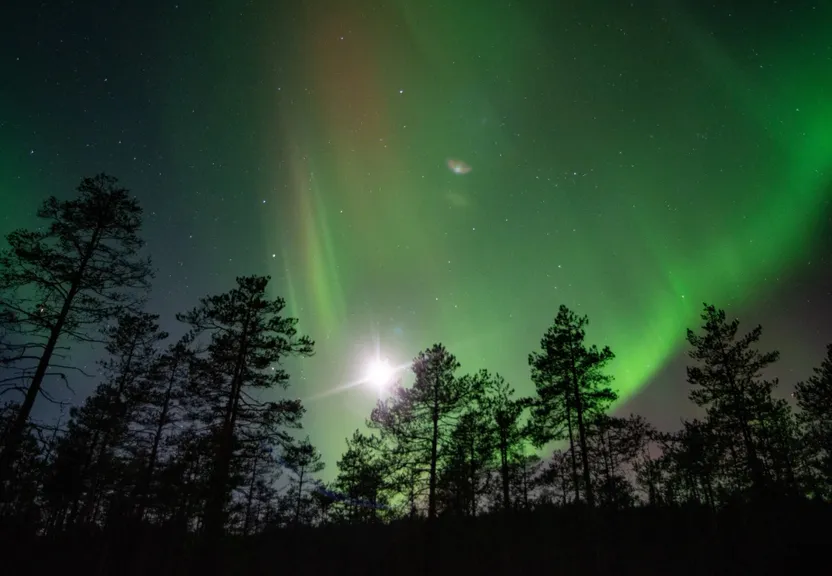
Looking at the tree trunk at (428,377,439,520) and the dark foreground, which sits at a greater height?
the tree trunk at (428,377,439,520)

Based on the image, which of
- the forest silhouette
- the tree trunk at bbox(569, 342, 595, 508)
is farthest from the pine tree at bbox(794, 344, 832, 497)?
the tree trunk at bbox(569, 342, 595, 508)

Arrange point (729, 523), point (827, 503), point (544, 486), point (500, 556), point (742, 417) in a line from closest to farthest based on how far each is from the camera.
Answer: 1. point (500, 556)
2. point (729, 523)
3. point (827, 503)
4. point (742, 417)
5. point (544, 486)

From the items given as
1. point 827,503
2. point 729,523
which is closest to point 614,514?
point 729,523

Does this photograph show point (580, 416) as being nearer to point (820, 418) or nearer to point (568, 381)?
point (568, 381)

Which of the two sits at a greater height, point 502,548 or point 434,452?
point 434,452

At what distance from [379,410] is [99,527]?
45.9 feet

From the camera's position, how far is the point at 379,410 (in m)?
25.5

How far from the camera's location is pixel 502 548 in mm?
15531

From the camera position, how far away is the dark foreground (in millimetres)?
12711

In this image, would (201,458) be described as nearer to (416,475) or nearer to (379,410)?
(379,410)

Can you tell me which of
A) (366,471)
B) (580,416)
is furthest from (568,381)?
(366,471)

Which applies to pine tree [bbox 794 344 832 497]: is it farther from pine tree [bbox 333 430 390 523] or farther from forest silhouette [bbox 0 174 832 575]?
pine tree [bbox 333 430 390 523]

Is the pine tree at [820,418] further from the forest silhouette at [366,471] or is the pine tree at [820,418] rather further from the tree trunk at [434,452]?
the tree trunk at [434,452]

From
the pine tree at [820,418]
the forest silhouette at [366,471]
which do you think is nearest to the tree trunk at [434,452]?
the forest silhouette at [366,471]
